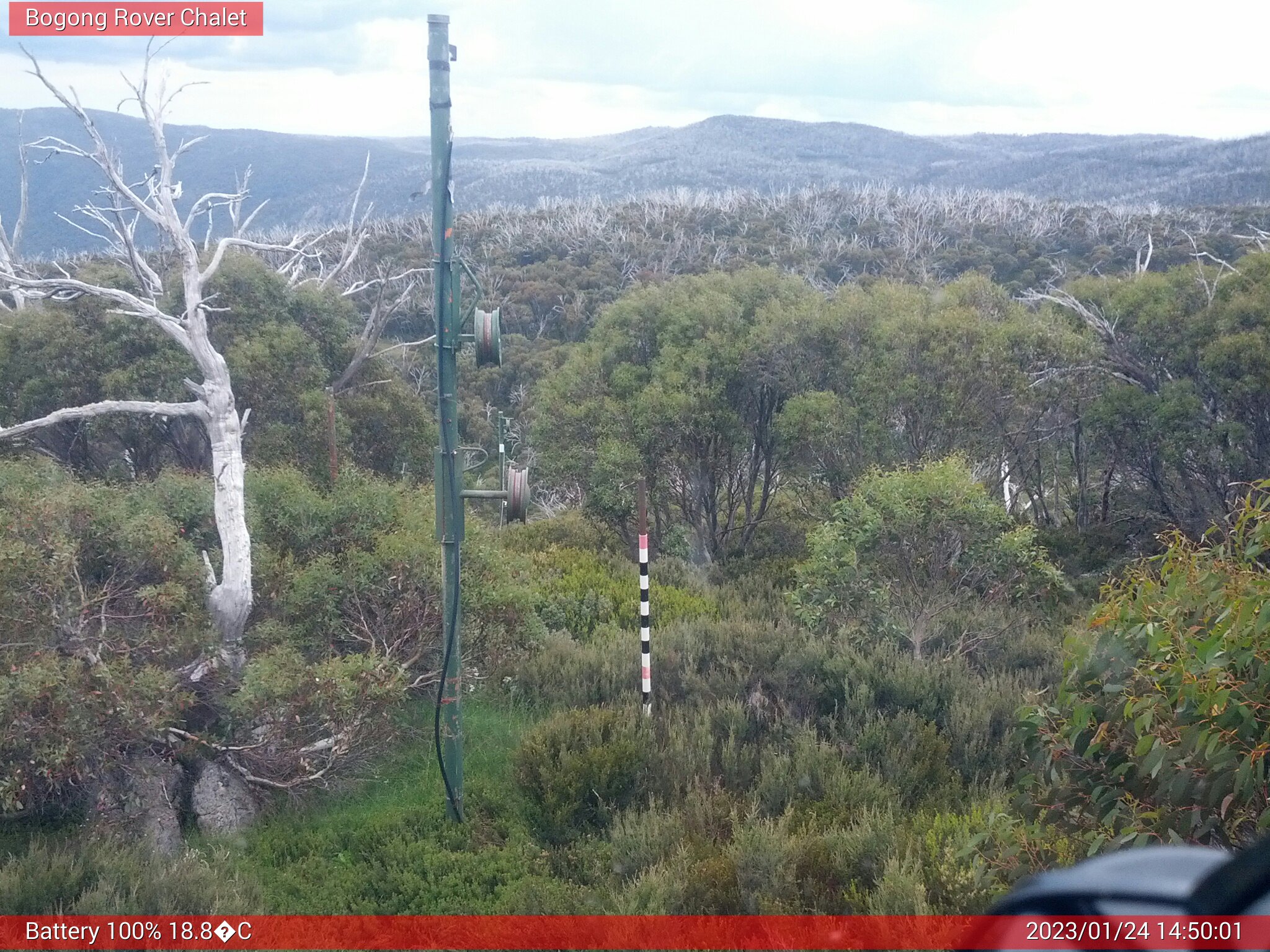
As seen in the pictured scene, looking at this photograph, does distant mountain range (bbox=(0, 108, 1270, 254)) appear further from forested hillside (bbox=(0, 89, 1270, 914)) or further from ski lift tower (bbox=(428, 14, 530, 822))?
ski lift tower (bbox=(428, 14, 530, 822))

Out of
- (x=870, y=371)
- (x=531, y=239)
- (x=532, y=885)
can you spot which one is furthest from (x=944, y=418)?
(x=531, y=239)

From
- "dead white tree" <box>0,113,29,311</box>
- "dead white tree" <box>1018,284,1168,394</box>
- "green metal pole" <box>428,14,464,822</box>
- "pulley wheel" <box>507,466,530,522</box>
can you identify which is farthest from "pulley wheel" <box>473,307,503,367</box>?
"dead white tree" <box>1018,284,1168,394</box>

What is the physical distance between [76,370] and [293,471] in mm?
5414

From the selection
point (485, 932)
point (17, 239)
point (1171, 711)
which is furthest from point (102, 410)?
point (17, 239)

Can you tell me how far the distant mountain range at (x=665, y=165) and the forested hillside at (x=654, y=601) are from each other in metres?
29.6

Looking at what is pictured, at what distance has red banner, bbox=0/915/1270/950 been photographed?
4.47 metres

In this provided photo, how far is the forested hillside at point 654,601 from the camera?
4832 mm

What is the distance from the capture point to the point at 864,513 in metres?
9.88

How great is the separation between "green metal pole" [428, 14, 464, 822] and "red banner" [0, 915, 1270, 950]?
1.12m

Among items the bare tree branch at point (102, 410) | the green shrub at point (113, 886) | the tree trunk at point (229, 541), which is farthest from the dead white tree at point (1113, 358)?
the green shrub at point (113, 886)

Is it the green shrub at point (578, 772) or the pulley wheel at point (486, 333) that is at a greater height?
the pulley wheel at point (486, 333)

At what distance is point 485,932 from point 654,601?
674cm

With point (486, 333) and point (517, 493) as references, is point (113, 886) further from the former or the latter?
point (486, 333)

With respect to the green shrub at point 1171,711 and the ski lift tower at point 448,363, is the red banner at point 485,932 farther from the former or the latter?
the ski lift tower at point 448,363
